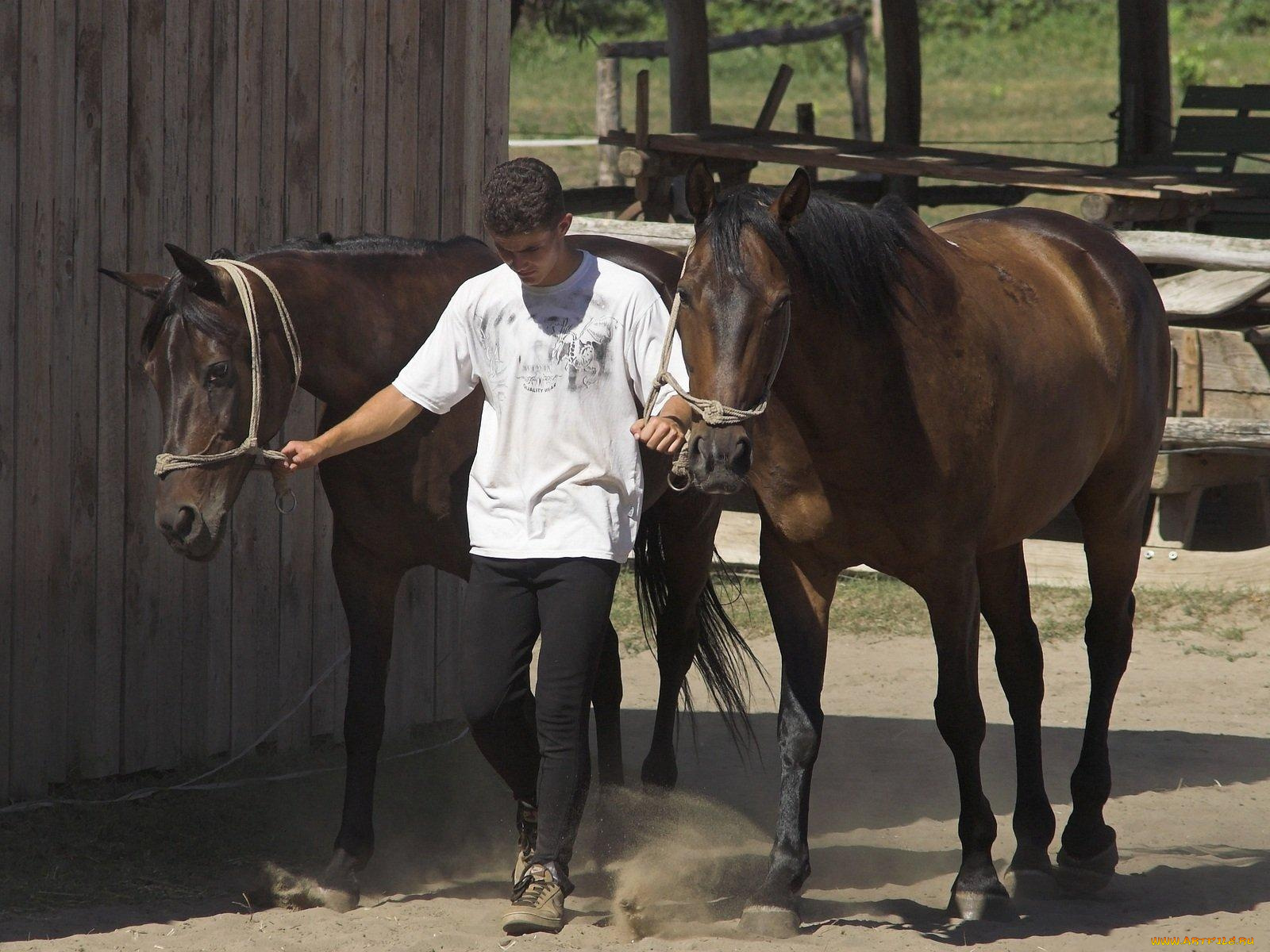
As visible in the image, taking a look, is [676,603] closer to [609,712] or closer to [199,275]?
[609,712]

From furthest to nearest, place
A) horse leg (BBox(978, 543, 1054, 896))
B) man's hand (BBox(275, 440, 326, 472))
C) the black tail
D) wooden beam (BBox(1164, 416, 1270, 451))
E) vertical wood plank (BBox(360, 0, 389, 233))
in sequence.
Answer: wooden beam (BBox(1164, 416, 1270, 451)) < vertical wood plank (BBox(360, 0, 389, 233)) < the black tail < horse leg (BBox(978, 543, 1054, 896)) < man's hand (BBox(275, 440, 326, 472))

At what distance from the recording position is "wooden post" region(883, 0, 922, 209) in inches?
466

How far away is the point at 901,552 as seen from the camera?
152 inches

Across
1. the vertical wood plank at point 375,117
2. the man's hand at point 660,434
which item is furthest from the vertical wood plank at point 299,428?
the man's hand at point 660,434

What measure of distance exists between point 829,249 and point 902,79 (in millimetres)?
9005

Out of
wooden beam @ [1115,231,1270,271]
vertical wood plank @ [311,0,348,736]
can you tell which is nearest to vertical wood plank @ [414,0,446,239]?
vertical wood plank @ [311,0,348,736]

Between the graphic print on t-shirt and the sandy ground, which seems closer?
the graphic print on t-shirt

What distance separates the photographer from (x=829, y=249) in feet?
11.9

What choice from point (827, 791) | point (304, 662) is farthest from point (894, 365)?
point (304, 662)

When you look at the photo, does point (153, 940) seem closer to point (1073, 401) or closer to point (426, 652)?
point (426, 652)

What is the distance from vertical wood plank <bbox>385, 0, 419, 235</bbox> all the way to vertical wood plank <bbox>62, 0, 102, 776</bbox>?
1.11 metres

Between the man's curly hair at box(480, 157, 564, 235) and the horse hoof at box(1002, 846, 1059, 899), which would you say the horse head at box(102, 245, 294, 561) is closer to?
the man's curly hair at box(480, 157, 564, 235)

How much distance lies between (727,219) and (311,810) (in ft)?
8.08

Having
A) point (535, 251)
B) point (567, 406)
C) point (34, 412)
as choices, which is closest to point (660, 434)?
point (567, 406)
